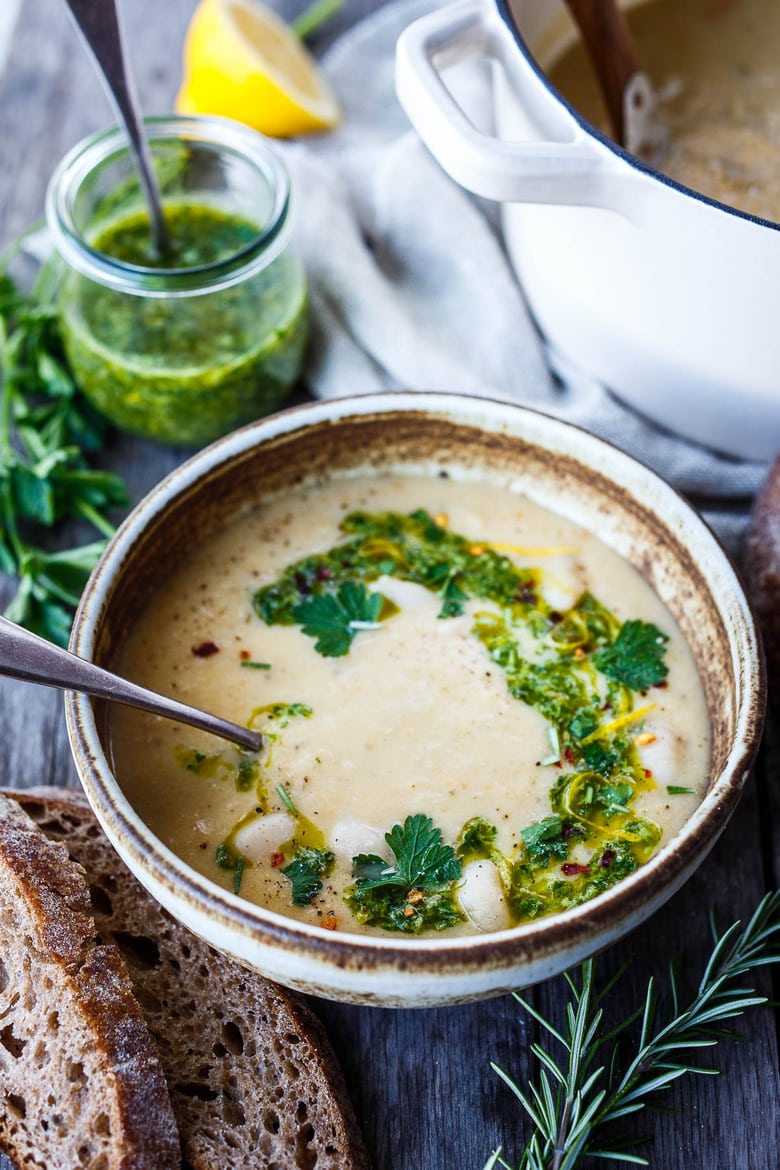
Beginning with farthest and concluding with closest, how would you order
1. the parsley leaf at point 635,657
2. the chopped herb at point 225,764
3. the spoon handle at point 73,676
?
1. the parsley leaf at point 635,657
2. the chopped herb at point 225,764
3. the spoon handle at point 73,676

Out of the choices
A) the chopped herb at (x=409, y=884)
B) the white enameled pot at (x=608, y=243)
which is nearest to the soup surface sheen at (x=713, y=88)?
the white enameled pot at (x=608, y=243)

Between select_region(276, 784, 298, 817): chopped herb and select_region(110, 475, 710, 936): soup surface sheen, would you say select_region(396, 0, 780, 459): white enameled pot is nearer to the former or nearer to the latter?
select_region(110, 475, 710, 936): soup surface sheen

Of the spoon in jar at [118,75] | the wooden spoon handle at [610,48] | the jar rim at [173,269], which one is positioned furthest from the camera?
the wooden spoon handle at [610,48]

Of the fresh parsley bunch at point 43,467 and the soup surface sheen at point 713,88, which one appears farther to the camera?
the soup surface sheen at point 713,88

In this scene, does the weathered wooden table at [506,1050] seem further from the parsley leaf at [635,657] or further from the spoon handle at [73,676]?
the spoon handle at [73,676]

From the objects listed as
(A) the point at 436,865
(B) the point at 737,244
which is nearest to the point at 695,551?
(B) the point at 737,244

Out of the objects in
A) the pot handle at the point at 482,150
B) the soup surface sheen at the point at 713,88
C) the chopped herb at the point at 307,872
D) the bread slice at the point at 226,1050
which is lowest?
the bread slice at the point at 226,1050

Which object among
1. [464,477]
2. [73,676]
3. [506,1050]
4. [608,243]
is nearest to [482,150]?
[608,243]

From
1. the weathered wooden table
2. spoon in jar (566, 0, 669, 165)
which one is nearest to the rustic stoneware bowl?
the weathered wooden table
